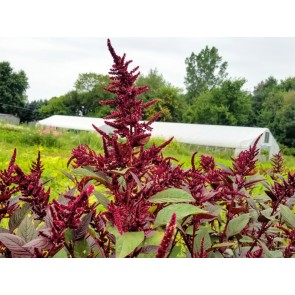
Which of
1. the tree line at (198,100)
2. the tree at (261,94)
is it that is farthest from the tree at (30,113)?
the tree at (261,94)

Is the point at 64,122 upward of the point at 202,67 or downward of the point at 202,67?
downward

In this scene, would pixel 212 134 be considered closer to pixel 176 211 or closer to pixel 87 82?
pixel 87 82

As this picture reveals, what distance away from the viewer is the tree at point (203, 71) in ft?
112

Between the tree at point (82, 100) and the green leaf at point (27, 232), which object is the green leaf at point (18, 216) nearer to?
the green leaf at point (27, 232)

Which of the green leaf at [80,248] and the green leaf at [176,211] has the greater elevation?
the green leaf at [176,211]

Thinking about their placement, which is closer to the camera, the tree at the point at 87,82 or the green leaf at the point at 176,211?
the green leaf at the point at 176,211

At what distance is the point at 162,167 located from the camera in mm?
790

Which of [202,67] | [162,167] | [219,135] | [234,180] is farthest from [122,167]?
[202,67]

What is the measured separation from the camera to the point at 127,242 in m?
0.58

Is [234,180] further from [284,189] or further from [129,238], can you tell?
[129,238]

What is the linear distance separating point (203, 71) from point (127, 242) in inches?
1390

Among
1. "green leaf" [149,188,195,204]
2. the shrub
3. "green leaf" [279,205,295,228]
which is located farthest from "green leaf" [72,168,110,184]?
"green leaf" [279,205,295,228]

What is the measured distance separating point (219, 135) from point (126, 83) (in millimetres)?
19777

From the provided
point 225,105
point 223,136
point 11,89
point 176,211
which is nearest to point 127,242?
point 176,211
